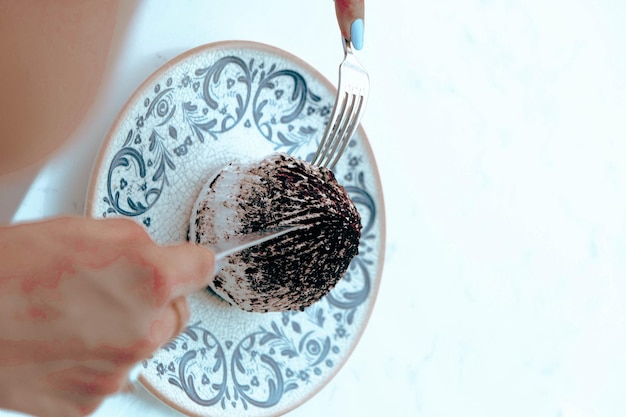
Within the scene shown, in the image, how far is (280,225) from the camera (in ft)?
1.91

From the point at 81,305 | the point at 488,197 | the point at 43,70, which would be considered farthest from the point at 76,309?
the point at 488,197

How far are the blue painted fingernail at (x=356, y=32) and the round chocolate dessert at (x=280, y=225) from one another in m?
0.12

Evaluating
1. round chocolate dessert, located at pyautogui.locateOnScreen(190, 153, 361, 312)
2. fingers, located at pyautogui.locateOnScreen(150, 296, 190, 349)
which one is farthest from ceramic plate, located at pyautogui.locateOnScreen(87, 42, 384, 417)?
fingers, located at pyautogui.locateOnScreen(150, 296, 190, 349)

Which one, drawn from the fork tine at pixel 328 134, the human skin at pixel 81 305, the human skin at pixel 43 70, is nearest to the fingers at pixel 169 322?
the human skin at pixel 81 305

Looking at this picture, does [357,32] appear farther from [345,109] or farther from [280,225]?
[280,225]

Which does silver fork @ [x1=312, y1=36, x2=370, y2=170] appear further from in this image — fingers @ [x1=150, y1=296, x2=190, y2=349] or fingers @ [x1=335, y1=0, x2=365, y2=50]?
fingers @ [x1=150, y1=296, x2=190, y2=349]

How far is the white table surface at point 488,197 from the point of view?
0.82 metres

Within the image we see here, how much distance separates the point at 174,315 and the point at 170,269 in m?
0.02

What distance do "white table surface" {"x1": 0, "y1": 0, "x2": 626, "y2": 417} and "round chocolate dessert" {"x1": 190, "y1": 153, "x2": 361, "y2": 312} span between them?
0.58 ft

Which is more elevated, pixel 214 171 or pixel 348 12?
pixel 348 12

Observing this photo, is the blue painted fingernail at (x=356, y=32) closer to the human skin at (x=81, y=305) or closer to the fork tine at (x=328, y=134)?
the fork tine at (x=328, y=134)

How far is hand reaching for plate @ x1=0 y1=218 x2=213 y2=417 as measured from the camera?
0.27 metres

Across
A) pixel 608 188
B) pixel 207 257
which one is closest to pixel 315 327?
pixel 207 257

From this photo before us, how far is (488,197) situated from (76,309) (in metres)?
0.71
